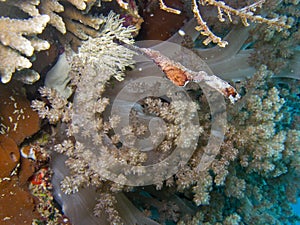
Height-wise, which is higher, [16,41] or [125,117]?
[16,41]

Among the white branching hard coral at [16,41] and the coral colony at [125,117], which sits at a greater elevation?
the white branching hard coral at [16,41]

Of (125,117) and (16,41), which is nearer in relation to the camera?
(16,41)

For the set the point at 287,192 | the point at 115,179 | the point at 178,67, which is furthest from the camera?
the point at 287,192

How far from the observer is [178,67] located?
256 cm

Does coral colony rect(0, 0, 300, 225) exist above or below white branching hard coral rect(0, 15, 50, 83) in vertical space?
below

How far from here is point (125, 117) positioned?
2400mm

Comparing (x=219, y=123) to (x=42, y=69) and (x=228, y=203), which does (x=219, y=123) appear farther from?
(x=42, y=69)

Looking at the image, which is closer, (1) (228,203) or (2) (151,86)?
(2) (151,86)

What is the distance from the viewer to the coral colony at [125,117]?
2189mm

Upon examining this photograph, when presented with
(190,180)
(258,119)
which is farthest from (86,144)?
(258,119)

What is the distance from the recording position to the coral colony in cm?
219

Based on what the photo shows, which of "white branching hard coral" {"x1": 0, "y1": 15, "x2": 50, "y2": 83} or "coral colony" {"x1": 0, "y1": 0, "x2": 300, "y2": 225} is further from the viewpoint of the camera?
"coral colony" {"x1": 0, "y1": 0, "x2": 300, "y2": 225}

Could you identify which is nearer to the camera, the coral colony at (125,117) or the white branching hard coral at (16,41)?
the white branching hard coral at (16,41)

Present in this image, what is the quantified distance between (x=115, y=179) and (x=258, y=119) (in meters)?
1.36
